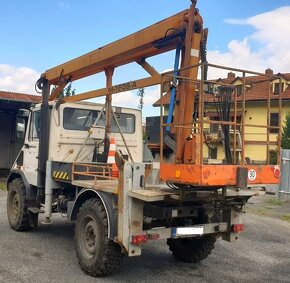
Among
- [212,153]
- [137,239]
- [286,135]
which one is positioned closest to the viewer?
[137,239]

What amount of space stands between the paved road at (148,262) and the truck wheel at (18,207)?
0.17 metres

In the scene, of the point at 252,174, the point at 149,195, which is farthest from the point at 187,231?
the point at 252,174

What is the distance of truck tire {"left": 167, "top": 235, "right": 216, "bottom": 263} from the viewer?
6.83 meters

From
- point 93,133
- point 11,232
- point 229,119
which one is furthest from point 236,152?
point 11,232

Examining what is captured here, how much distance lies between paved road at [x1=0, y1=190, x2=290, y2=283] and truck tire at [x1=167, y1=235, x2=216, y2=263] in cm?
12

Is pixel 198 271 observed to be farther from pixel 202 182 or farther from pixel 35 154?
pixel 35 154

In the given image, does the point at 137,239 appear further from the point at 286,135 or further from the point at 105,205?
the point at 286,135

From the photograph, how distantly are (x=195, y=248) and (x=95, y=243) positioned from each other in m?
1.75

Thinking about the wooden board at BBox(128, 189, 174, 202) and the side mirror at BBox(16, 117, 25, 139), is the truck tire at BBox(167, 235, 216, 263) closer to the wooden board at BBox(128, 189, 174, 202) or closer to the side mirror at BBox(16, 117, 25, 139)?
the wooden board at BBox(128, 189, 174, 202)

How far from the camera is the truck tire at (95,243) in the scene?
5.75m

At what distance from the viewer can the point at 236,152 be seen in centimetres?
553

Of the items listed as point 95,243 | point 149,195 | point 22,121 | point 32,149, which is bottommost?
point 95,243

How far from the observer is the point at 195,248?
684cm

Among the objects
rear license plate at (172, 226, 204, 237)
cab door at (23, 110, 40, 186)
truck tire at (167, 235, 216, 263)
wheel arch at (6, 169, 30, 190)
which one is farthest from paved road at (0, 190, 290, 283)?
Result: cab door at (23, 110, 40, 186)
